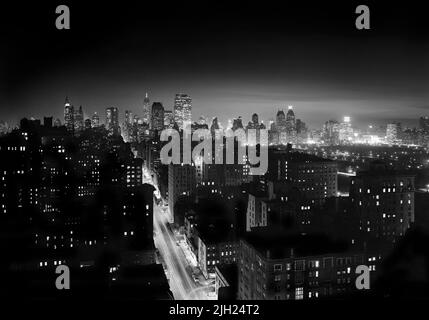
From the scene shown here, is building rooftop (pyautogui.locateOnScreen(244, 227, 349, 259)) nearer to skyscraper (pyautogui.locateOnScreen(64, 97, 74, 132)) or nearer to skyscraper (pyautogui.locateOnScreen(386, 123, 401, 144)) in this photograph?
skyscraper (pyautogui.locateOnScreen(64, 97, 74, 132))

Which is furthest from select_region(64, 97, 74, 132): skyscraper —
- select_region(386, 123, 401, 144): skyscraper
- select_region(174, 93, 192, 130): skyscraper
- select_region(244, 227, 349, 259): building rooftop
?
select_region(386, 123, 401, 144): skyscraper

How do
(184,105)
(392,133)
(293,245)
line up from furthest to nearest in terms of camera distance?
1. (392,133)
2. (184,105)
3. (293,245)

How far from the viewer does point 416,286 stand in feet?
11.1

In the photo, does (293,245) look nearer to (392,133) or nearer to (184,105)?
(184,105)

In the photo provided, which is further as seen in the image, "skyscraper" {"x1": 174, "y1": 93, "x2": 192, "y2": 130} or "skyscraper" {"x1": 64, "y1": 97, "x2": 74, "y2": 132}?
"skyscraper" {"x1": 64, "y1": 97, "x2": 74, "y2": 132}

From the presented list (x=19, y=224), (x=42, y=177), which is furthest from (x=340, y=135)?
(x=19, y=224)

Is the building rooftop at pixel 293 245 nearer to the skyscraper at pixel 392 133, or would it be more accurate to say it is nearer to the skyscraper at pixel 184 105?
the skyscraper at pixel 184 105

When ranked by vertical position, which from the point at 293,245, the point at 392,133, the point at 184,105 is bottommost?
the point at 293,245

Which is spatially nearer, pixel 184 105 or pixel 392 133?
pixel 184 105

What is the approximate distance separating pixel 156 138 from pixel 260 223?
922 cm

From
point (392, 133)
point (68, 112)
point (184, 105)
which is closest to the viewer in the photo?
point (184, 105)

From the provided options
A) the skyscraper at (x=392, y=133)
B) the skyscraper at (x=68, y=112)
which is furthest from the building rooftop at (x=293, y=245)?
the skyscraper at (x=392, y=133)

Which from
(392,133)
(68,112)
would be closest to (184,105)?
(68,112)
